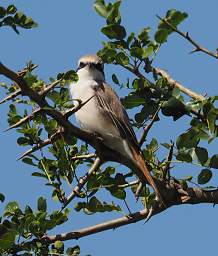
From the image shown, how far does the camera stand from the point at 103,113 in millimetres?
5547

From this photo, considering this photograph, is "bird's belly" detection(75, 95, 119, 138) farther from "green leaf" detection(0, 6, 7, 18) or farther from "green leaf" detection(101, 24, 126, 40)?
"green leaf" detection(0, 6, 7, 18)

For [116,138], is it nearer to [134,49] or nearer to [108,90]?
[108,90]

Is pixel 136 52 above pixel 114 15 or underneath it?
underneath

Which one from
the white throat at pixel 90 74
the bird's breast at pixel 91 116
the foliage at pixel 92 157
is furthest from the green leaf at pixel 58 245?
the white throat at pixel 90 74

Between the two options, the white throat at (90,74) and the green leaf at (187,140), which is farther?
the white throat at (90,74)

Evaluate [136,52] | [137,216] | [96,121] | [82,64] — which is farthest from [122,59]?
[82,64]

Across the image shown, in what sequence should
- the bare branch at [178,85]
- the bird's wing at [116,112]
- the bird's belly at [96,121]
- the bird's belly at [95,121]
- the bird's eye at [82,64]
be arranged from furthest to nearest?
the bird's eye at [82,64] → the bird's belly at [95,121] → the bird's belly at [96,121] → the bird's wing at [116,112] → the bare branch at [178,85]

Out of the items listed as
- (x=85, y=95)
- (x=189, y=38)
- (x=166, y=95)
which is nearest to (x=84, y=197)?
(x=166, y=95)

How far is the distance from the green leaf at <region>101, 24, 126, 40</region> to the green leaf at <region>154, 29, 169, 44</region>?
0.65 feet

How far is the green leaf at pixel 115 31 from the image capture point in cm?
357

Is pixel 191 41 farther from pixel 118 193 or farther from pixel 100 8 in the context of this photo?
pixel 118 193

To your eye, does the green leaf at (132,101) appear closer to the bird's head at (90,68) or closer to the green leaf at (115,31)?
the green leaf at (115,31)

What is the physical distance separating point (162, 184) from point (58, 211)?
2.19 ft

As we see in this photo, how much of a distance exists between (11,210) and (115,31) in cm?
125
